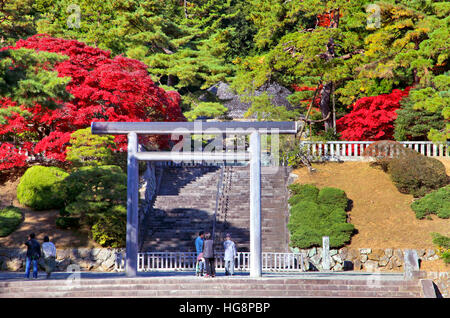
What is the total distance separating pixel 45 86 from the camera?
62.3 feet

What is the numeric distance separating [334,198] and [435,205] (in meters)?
3.96

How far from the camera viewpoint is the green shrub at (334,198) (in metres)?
28.8

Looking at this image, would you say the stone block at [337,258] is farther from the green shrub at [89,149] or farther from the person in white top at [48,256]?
the person in white top at [48,256]

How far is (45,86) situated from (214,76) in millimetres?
21024

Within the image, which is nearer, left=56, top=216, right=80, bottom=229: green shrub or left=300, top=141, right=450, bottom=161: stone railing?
left=56, top=216, right=80, bottom=229: green shrub

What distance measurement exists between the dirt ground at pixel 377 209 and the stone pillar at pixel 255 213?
8670mm

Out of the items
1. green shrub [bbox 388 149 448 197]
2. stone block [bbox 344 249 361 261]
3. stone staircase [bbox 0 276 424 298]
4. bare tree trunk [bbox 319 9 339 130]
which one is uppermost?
bare tree trunk [bbox 319 9 339 130]

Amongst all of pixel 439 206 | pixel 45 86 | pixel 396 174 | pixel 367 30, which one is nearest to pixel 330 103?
A: pixel 367 30

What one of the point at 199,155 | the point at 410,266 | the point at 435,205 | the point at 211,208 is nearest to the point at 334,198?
the point at 435,205

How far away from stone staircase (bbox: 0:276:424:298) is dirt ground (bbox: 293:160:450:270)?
8028 millimetres

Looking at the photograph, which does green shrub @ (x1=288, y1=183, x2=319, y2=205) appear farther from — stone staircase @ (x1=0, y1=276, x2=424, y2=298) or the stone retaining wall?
stone staircase @ (x1=0, y1=276, x2=424, y2=298)

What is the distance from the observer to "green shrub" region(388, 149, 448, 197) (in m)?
29.5

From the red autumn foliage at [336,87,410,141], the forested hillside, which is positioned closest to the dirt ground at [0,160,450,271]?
the red autumn foliage at [336,87,410,141]

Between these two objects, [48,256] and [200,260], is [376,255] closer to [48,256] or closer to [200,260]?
[200,260]
